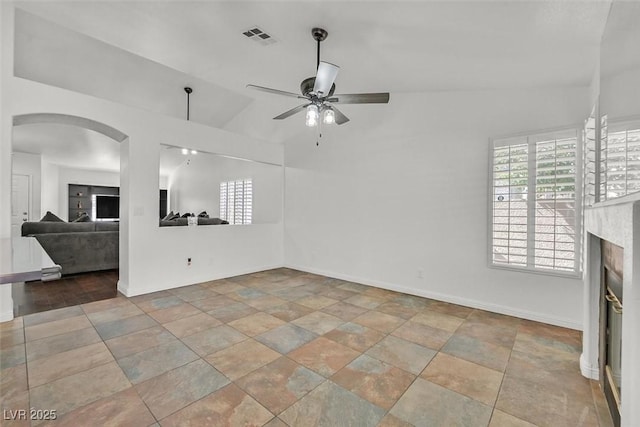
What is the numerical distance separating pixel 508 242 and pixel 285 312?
9.22ft

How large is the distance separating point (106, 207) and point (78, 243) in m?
5.89

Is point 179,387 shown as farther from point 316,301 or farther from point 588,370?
point 588,370

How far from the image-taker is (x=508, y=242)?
330 centimetres

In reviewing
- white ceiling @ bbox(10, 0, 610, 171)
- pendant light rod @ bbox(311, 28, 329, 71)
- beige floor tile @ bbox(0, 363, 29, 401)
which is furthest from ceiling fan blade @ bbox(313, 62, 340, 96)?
beige floor tile @ bbox(0, 363, 29, 401)

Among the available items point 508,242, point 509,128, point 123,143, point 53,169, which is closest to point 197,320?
point 123,143

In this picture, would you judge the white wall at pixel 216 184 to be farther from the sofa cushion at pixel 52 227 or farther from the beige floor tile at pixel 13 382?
the beige floor tile at pixel 13 382

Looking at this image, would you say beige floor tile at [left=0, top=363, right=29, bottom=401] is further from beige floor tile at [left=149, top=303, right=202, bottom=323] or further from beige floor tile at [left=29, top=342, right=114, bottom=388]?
beige floor tile at [left=149, top=303, right=202, bottom=323]

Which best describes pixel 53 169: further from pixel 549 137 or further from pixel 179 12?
pixel 549 137

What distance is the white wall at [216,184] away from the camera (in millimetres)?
6219

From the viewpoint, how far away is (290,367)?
2.20 meters

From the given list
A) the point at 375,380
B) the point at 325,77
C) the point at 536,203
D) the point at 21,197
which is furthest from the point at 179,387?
the point at 21,197

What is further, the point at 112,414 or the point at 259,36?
the point at 259,36

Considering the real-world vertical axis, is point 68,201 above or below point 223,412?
above

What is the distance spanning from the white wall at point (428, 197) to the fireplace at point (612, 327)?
1267mm
